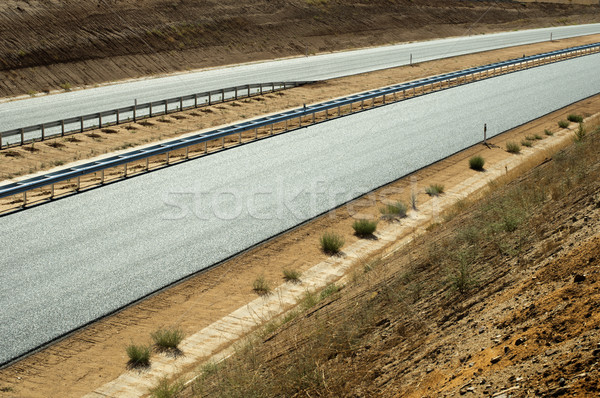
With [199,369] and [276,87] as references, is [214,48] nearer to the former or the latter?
[276,87]

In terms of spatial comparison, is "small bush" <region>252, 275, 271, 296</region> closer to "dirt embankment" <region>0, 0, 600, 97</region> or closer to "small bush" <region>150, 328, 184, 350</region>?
"small bush" <region>150, 328, 184, 350</region>

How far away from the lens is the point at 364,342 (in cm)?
866

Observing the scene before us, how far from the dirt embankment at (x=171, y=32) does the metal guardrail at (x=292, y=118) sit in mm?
16440

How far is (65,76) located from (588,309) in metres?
38.6

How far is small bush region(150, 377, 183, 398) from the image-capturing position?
A: 938cm

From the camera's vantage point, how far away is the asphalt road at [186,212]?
41.4 feet

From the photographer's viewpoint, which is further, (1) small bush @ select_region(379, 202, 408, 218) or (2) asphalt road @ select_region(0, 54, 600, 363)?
(1) small bush @ select_region(379, 202, 408, 218)

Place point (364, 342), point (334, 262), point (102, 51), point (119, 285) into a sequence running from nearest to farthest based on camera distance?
point (364, 342)
point (119, 285)
point (334, 262)
point (102, 51)

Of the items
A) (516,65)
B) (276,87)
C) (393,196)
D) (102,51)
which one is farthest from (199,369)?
(516,65)

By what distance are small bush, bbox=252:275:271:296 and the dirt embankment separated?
92.8ft

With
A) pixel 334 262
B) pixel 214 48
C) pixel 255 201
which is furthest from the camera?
pixel 214 48

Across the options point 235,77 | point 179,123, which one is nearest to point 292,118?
point 179,123

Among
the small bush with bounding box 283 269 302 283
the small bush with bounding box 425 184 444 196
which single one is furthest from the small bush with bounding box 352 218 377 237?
the small bush with bounding box 425 184 444 196

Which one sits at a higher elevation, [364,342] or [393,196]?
[364,342]
